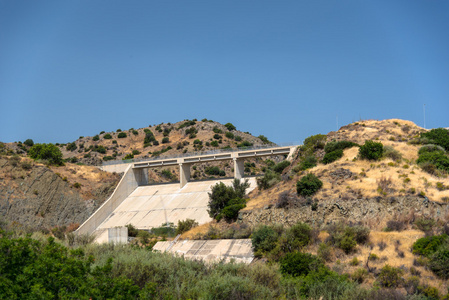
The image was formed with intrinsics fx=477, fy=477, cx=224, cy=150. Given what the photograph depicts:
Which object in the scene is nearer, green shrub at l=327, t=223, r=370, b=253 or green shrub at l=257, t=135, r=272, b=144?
green shrub at l=327, t=223, r=370, b=253

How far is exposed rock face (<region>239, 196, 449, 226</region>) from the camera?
34406 millimetres

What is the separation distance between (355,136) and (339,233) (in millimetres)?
23118

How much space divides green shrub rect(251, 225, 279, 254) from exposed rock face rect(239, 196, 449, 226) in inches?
247

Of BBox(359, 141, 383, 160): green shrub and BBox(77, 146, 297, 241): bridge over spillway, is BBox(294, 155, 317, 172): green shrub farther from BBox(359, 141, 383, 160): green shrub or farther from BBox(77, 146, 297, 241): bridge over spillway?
BBox(77, 146, 297, 241): bridge over spillway

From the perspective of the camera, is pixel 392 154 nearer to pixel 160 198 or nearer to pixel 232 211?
pixel 232 211

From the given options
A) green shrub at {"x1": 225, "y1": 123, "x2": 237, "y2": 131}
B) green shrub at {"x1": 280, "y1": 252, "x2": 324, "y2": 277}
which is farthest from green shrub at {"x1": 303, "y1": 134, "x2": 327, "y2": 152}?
green shrub at {"x1": 225, "y1": 123, "x2": 237, "y2": 131}

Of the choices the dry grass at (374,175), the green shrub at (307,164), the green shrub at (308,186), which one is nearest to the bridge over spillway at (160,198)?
the green shrub at (307,164)

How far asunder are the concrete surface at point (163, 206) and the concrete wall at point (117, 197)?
0.55m

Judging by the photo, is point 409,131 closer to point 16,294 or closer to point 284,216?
point 284,216

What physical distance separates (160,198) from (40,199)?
15.0 metres

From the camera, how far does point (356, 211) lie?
36469 mm

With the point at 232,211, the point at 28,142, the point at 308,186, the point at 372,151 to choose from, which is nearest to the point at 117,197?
the point at 232,211

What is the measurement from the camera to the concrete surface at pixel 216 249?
32.7 meters

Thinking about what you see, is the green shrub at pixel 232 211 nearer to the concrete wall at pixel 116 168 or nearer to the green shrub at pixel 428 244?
the green shrub at pixel 428 244
